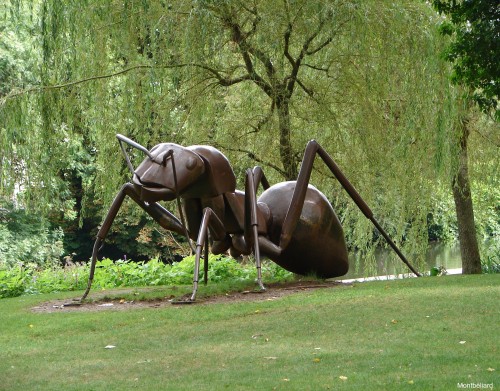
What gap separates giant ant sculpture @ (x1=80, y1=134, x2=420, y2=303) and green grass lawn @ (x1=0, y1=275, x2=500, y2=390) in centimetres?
89

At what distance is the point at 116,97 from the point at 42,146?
56.0 inches

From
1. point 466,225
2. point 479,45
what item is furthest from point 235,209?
point 466,225

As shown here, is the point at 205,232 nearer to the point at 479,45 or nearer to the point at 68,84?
the point at 479,45

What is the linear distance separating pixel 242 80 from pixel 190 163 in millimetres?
3232

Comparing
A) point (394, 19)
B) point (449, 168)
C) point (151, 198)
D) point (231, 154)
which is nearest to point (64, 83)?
point (231, 154)

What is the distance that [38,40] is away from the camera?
11039 millimetres

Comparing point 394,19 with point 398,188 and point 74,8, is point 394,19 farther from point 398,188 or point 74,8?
point 74,8

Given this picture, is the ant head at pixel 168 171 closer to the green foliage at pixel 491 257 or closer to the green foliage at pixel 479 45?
the green foliage at pixel 479 45

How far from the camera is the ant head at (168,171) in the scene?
27.3 feet

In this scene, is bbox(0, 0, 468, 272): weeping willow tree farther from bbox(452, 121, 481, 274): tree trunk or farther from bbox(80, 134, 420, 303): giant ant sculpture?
bbox(80, 134, 420, 303): giant ant sculpture

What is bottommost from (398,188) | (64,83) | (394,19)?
(398,188)

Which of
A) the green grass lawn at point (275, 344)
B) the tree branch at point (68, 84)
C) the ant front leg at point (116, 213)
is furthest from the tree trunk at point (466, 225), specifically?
the ant front leg at point (116, 213)

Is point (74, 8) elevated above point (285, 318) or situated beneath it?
elevated above

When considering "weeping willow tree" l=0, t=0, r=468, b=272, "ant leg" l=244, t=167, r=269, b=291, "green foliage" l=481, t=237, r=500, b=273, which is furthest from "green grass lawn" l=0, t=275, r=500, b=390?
"green foliage" l=481, t=237, r=500, b=273
